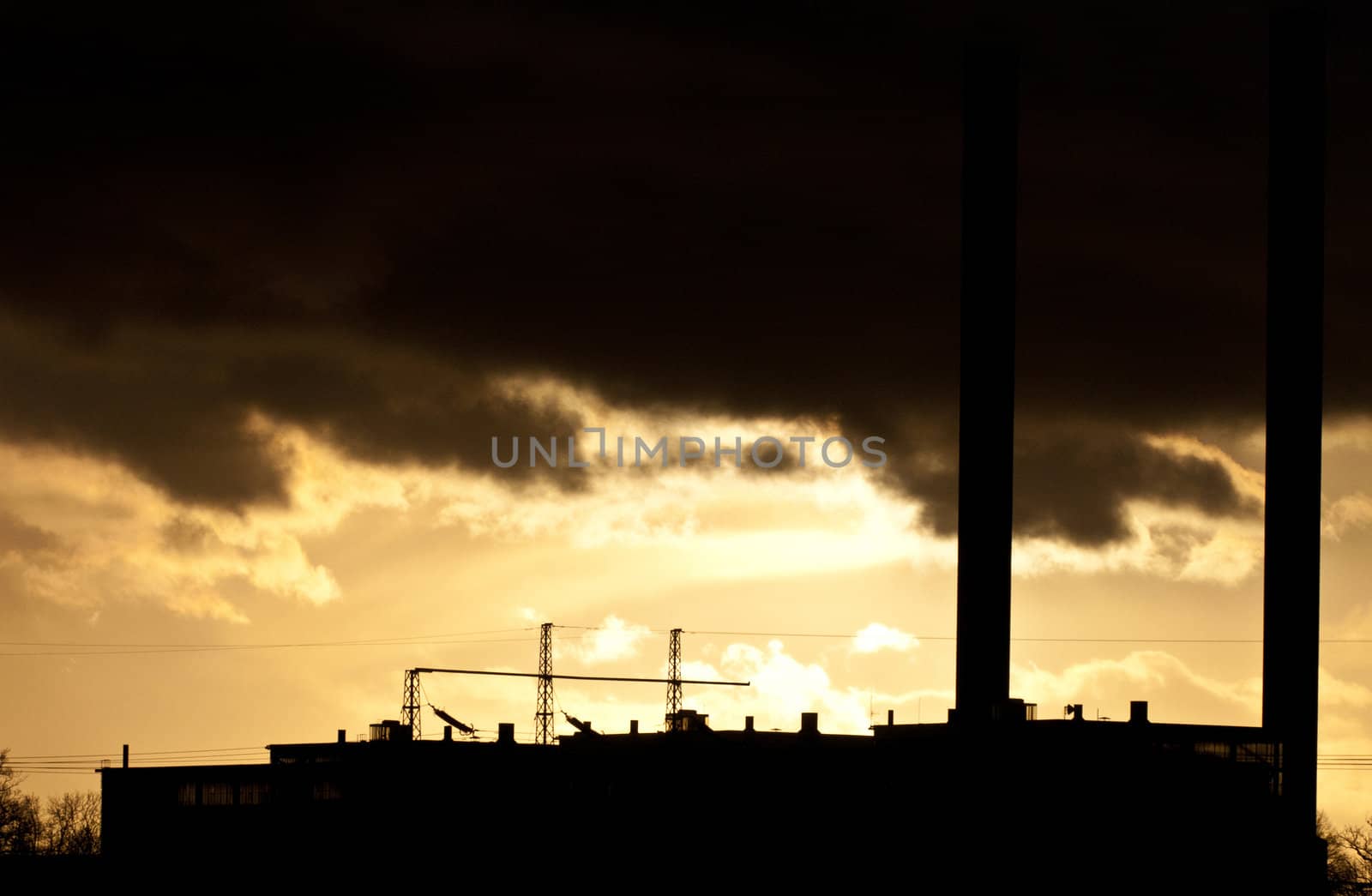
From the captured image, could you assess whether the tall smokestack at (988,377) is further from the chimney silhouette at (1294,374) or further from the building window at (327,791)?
the building window at (327,791)

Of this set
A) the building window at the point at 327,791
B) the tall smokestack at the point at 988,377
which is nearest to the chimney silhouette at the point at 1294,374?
the tall smokestack at the point at 988,377

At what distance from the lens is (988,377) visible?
305ft

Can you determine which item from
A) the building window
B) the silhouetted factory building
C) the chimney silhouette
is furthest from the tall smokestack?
the building window

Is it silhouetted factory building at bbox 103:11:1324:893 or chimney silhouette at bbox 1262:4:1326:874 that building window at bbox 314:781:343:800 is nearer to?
silhouetted factory building at bbox 103:11:1324:893

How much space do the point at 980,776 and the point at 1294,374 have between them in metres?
33.6

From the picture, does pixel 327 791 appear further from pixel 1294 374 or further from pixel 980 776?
pixel 1294 374

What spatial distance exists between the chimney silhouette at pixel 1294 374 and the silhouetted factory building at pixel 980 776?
124mm

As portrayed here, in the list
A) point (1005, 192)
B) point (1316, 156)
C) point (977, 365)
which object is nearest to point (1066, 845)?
point (977, 365)

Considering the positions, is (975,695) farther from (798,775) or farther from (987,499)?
(798,775)

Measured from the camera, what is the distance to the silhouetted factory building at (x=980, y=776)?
76375 millimetres

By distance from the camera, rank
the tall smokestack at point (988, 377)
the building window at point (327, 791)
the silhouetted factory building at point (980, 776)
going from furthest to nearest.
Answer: the tall smokestack at point (988, 377)
the building window at point (327, 791)
the silhouetted factory building at point (980, 776)

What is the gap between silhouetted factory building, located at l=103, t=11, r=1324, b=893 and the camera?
76375 mm

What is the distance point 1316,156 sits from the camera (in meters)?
96.8

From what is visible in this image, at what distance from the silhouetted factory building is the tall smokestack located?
0.12 metres
